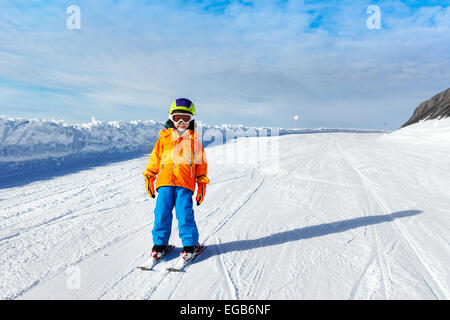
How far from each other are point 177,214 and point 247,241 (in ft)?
3.38

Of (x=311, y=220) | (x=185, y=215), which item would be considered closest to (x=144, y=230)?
(x=185, y=215)

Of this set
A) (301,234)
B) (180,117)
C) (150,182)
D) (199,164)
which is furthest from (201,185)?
(301,234)

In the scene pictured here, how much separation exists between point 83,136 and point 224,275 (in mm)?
15951

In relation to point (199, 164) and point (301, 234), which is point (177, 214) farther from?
point (301, 234)

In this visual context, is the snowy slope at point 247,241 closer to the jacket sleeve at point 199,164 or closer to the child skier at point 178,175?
the child skier at point 178,175

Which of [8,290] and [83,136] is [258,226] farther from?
[83,136]

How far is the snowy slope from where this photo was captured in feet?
7.62

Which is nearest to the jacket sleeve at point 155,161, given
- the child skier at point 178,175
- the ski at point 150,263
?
the child skier at point 178,175

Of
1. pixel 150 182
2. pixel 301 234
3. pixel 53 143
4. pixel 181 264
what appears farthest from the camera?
pixel 53 143

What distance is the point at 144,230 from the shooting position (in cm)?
364

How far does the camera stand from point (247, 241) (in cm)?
333

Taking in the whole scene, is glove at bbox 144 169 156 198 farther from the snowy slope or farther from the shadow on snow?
the shadow on snow

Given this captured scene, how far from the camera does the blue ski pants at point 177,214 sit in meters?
2.88

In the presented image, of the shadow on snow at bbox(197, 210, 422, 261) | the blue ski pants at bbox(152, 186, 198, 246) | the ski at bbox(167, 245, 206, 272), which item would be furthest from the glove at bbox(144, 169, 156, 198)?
the shadow on snow at bbox(197, 210, 422, 261)
